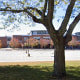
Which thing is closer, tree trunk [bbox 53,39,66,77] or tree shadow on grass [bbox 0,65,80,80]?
tree shadow on grass [bbox 0,65,80,80]

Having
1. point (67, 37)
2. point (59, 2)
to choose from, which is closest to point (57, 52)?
point (67, 37)

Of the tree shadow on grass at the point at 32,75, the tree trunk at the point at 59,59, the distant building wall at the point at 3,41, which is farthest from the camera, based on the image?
the distant building wall at the point at 3,41

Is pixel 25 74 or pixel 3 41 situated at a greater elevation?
pixel 3 41

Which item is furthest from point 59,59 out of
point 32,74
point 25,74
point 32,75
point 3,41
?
point 3,41

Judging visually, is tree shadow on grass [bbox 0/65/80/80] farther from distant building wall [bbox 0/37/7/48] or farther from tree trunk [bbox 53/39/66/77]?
distant building wall [bbox 0/37/7/48]

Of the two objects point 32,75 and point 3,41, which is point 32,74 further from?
point 3,41

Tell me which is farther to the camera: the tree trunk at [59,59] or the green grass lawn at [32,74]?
the tree trunk at [59,59]

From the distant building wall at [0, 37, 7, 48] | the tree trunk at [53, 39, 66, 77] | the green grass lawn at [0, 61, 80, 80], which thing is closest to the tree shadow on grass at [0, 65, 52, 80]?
the green grass lawn at [0, 61, 80, 80]

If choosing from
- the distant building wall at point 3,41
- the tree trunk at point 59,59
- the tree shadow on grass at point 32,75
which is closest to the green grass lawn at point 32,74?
the tree shadow on grass at point 32,75

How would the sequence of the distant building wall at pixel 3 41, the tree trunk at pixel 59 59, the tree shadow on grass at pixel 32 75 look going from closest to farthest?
the tree shadow on grass at pixel 32 75
the tree trunk at pixel 59 59
the distant building wall at pixel 3 41

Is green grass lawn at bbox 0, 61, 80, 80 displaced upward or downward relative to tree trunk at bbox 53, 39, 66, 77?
downward

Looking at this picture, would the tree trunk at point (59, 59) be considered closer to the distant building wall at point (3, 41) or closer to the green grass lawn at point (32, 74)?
the green grass lawn at point (32, 74)

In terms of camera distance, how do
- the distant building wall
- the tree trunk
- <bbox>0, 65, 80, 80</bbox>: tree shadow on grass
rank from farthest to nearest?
the distant building wall < the tree trunk < <bbox>0, 65, 80, 80</bbox>: tree shadow on grass

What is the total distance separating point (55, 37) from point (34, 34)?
2764 inches
